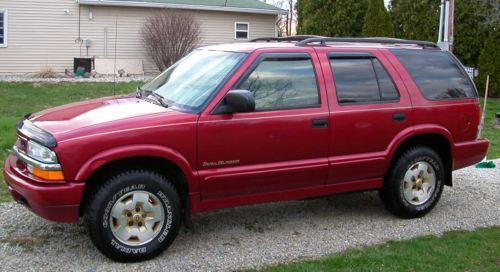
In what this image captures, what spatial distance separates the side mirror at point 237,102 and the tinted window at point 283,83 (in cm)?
22

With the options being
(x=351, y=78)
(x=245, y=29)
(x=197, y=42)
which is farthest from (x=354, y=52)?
(x=245, y=29)

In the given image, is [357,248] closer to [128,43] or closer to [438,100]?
[438,100]

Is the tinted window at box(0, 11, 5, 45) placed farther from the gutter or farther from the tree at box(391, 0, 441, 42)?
the tree at box(391, 0, 441, 42)

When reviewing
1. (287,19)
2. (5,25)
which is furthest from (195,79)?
(287,19)

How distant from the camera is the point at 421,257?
15.8ft

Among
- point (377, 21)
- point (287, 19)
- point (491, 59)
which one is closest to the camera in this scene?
point (491, 59)

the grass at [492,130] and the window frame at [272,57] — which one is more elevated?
the window frame at [272,57]

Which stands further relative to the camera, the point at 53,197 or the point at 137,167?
the point at 137,167

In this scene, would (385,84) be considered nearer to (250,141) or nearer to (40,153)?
(250,141)

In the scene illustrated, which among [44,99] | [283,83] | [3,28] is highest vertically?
[3,28]

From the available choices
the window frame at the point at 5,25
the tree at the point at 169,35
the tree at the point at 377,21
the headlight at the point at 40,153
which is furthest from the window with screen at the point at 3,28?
the headlight at the point at 40,153

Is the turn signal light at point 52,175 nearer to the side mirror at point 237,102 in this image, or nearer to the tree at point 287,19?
the side mirror at point 237,102

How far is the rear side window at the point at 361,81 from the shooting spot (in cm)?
541

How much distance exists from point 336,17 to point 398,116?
16048 mm
